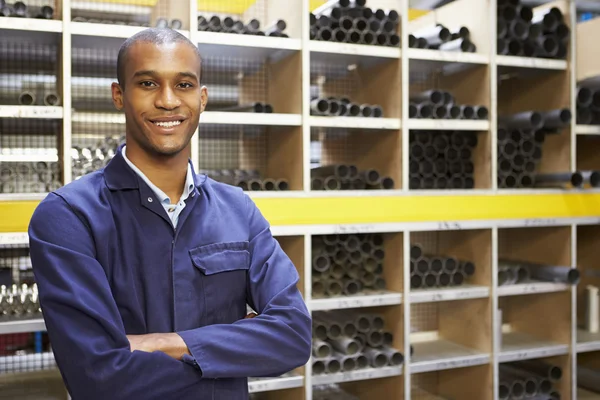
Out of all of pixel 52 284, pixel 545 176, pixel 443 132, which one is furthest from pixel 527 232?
pixel 52 284

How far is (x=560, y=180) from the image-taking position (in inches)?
139

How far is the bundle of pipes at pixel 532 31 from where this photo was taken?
3.50m

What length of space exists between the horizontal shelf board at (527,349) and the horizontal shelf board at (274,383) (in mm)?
1203

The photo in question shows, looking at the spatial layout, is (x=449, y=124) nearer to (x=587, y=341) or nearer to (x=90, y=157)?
(x=587, y=341)

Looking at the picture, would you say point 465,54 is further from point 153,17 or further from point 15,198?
point 15,198

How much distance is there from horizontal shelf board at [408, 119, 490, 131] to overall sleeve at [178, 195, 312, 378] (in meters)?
1.71

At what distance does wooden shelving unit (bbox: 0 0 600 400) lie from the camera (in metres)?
3.01

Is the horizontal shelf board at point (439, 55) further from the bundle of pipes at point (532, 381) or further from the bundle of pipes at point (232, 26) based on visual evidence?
the bundle of pipes at point (532, 381)

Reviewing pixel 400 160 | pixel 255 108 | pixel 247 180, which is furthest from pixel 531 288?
pixel 255 108

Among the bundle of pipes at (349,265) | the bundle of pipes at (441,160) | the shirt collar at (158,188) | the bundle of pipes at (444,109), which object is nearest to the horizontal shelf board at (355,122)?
the bundle of pipes at (444,109)

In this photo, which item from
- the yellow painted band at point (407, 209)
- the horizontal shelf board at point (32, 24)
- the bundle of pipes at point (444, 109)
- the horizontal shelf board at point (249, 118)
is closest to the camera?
the horizontal shelf board at point (32, 24)

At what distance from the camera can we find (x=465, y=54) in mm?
3299

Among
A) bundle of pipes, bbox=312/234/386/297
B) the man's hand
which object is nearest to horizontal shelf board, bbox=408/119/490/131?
bundle of pipes, bbox=312/234/386/297

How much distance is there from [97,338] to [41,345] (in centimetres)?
261
